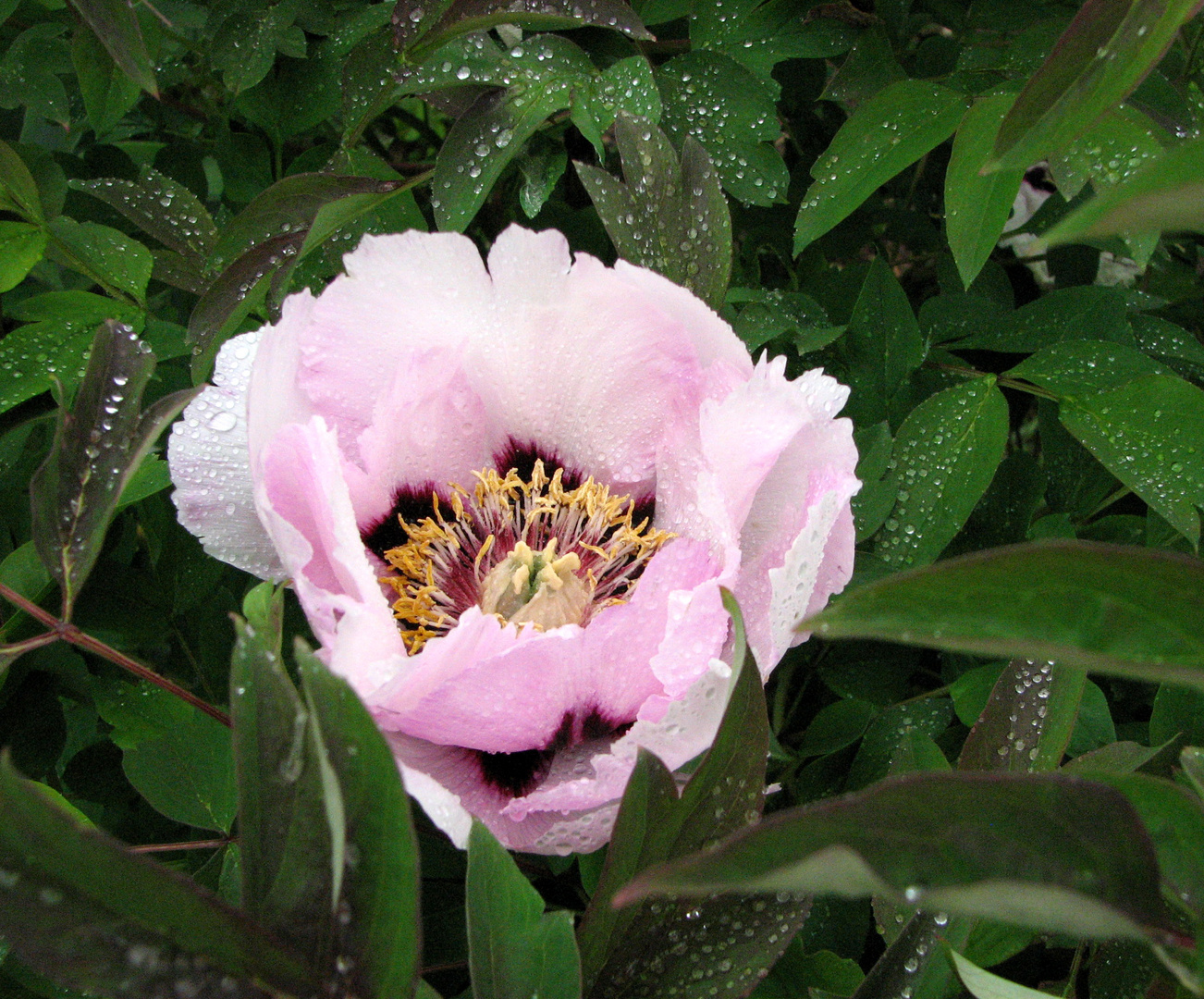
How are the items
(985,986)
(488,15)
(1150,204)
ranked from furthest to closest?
1. (488,15)
2. (985,986)
3. (1150,204)

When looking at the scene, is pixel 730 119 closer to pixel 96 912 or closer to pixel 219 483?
pixel 219 483

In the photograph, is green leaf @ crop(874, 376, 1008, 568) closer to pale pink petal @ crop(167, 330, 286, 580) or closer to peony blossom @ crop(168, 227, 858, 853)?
peony blossom @ crop(168, 227, 858, 853)

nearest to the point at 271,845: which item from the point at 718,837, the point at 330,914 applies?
the point at 330,914

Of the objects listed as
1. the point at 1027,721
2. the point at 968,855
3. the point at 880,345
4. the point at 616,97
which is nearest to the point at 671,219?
the point at 616,97

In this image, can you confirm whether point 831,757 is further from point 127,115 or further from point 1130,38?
point 127,115

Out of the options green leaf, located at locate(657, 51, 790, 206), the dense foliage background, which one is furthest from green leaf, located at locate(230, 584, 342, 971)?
green leaf, located at locate(657, 51, 790, 206)

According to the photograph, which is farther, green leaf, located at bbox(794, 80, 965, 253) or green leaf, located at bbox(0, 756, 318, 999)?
green leaf, located at bbox(794, 80, 965, 253)
